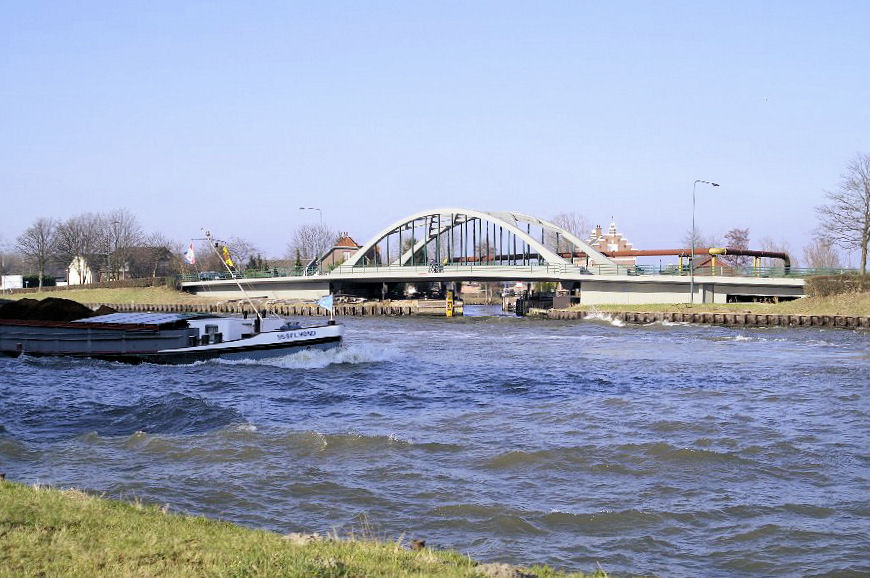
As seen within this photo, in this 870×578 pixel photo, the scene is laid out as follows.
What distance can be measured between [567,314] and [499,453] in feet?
176

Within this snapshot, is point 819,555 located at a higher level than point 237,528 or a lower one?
lower

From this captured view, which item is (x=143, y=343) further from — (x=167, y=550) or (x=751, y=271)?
(x=751, y=271)

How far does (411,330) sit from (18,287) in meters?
85.7

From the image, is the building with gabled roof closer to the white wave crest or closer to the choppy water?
the white wave crest

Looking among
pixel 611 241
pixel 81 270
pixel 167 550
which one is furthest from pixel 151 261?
pixel 167 550

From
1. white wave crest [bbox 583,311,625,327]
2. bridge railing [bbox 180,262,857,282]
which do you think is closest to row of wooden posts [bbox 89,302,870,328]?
white wave crest [bbox 583,311,625,327]

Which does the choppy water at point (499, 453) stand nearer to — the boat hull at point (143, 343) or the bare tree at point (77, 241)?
the boat hull at point (143, 343)

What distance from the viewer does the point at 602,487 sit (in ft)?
46.1

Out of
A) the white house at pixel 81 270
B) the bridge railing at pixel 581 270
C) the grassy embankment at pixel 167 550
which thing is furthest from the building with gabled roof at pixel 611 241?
the grassy embankment at pixel 167 550

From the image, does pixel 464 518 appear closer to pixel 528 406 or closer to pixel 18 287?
pixel 528 406

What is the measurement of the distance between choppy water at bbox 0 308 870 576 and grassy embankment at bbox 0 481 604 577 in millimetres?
2591

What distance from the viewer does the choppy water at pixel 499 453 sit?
452 inches

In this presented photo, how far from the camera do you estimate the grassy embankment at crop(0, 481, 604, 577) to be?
7195mm

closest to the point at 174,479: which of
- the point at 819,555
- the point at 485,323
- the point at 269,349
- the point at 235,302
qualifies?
the point at 819,555
